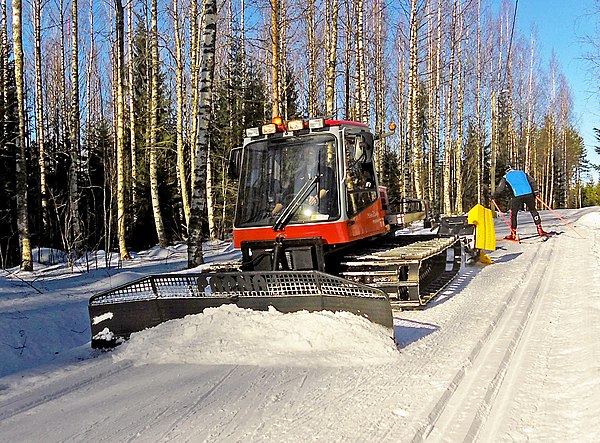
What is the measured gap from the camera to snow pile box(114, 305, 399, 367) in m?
4.21

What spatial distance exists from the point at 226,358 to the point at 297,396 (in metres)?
0.99

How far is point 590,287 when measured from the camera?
21.9 feet

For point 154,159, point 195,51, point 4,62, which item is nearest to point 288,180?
point 154,159

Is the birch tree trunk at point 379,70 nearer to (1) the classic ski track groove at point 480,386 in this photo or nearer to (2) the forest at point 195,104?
(2) the forest at point 195,104

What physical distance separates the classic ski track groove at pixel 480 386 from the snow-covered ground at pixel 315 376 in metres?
0.01

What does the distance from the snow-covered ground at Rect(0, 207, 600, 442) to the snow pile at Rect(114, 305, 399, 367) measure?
0.5 inches

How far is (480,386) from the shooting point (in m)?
3.52

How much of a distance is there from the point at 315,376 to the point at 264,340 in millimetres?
778

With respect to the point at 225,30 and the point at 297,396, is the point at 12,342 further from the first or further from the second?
the point at 225,30

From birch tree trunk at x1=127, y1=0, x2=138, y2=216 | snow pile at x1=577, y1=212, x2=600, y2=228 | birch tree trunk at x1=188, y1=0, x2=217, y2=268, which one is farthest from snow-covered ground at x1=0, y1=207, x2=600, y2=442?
birch tree trunk at x1=127, y1=0, x2=138, y2=216

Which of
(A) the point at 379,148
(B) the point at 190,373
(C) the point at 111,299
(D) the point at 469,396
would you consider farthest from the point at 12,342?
(A) the point at 379,148

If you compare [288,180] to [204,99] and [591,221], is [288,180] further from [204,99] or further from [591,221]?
[591,221]

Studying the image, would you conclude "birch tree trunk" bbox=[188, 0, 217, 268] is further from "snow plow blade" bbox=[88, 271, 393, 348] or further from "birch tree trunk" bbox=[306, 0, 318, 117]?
"birch tree trunk" bbox=[306, 0, 318, 117]

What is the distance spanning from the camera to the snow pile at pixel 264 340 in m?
4.21
